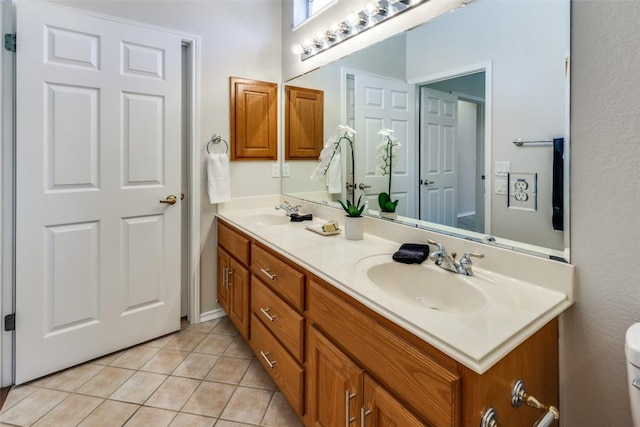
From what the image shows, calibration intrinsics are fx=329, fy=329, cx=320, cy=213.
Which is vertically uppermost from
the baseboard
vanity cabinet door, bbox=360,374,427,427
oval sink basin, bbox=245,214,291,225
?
oval sink basin, bbox=245,214,291,225

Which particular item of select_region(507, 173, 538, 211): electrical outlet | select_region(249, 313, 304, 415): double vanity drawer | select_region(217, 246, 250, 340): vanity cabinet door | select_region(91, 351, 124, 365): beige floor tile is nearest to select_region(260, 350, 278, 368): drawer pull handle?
select_region(249, 313, 304, 415): double vanity drawer

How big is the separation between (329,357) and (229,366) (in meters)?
1.01

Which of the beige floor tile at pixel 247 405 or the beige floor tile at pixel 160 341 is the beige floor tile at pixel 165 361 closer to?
the beige floor tile at pixel 160 341

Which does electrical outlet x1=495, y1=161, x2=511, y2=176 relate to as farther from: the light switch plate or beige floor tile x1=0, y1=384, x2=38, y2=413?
beige floor tile x1=0, y1=384, x2=38, y2=413

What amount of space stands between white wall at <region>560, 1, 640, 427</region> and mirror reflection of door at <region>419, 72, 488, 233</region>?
0.33 metres

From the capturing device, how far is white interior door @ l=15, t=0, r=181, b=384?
166 cm

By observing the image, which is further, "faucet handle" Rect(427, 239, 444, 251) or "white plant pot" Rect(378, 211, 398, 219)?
"white plant pot" Rect(378, 211, 398, 219)

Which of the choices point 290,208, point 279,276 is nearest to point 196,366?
point 279,276

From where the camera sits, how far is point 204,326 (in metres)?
2.32

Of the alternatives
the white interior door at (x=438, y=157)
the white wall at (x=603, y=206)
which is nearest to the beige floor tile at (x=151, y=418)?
the white interior door at (x=438, y=157)

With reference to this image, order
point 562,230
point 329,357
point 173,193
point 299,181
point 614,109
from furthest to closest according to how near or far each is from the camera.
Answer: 1. point 299,181
2. point 173,193
3. point 329,357
4. point 562,230
5. point 614,109

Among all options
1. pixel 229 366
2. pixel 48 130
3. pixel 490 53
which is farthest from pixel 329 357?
pixel 48 130

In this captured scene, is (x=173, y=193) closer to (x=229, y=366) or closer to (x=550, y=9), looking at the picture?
(x=229, y=366)

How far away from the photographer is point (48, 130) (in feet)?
5.54
